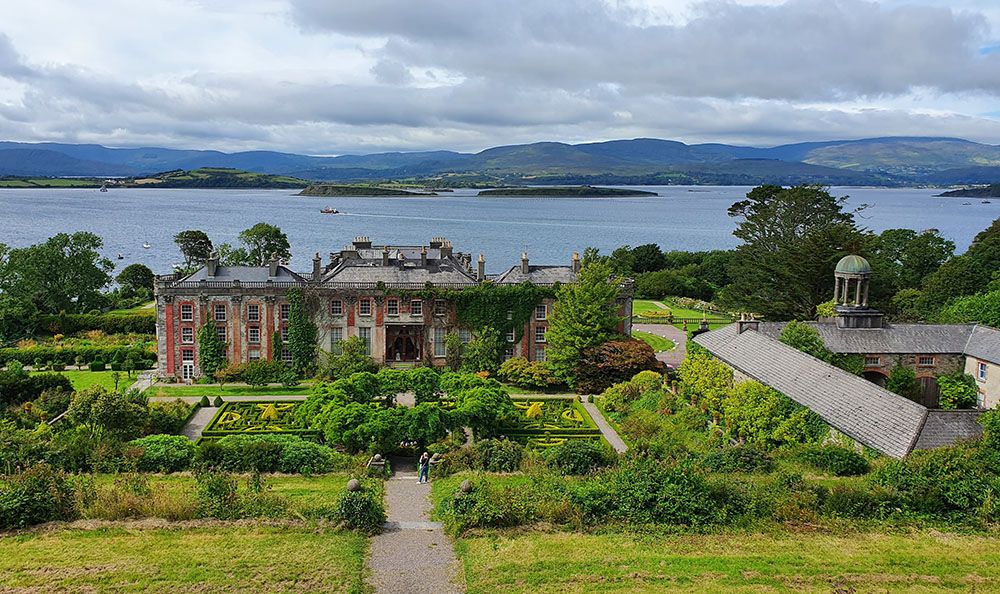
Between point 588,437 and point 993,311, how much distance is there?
26.2m

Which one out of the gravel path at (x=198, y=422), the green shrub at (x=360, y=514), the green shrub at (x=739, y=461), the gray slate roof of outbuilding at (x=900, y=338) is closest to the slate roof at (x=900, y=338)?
the gray slate roof of outbuilding at (x=900, y=338)

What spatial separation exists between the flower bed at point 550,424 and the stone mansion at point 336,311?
28.3 feet

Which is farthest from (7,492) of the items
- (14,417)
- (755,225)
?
(755,225)

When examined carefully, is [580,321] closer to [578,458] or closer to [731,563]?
[578,458]

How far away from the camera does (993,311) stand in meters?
44.3

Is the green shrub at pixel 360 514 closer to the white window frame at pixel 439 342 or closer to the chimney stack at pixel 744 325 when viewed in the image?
the chimney stack at pixel 744 325

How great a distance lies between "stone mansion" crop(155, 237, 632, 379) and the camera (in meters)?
46.9

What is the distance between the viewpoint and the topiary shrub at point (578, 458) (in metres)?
26.7

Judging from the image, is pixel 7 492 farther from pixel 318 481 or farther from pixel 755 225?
pixel 755 225

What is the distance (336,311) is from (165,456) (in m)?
21.1

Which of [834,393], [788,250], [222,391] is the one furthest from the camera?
[788,250]

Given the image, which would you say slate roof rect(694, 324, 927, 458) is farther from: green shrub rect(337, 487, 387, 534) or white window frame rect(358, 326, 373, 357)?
white window frame rect(358, 326, 373, 357)

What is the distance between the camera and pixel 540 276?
164ft

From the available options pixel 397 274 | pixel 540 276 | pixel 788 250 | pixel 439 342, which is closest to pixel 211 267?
pixel 397 274
